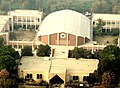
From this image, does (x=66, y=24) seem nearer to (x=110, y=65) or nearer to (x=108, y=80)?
(x=110, y=65)

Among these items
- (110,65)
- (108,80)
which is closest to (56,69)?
(110,65)

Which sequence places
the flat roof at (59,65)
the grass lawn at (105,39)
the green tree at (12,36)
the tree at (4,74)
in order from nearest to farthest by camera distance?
the tree at (4,74) < the flat roof at (59,65) < the grass lawn at (105,39) < the green tree at (12,36)

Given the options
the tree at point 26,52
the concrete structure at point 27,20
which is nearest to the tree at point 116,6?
the concrete structure at point 27,20

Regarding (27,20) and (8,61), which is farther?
(27,20)

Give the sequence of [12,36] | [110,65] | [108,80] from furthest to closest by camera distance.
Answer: [12,36] < [110,65] < [108,80]

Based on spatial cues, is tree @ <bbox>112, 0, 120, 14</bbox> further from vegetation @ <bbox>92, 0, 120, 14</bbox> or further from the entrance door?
the entrance door

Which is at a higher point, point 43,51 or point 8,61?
point 43,51

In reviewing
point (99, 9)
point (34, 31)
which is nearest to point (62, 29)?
point (34, 31)

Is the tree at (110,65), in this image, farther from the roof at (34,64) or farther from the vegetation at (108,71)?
the roof at (34,64)
